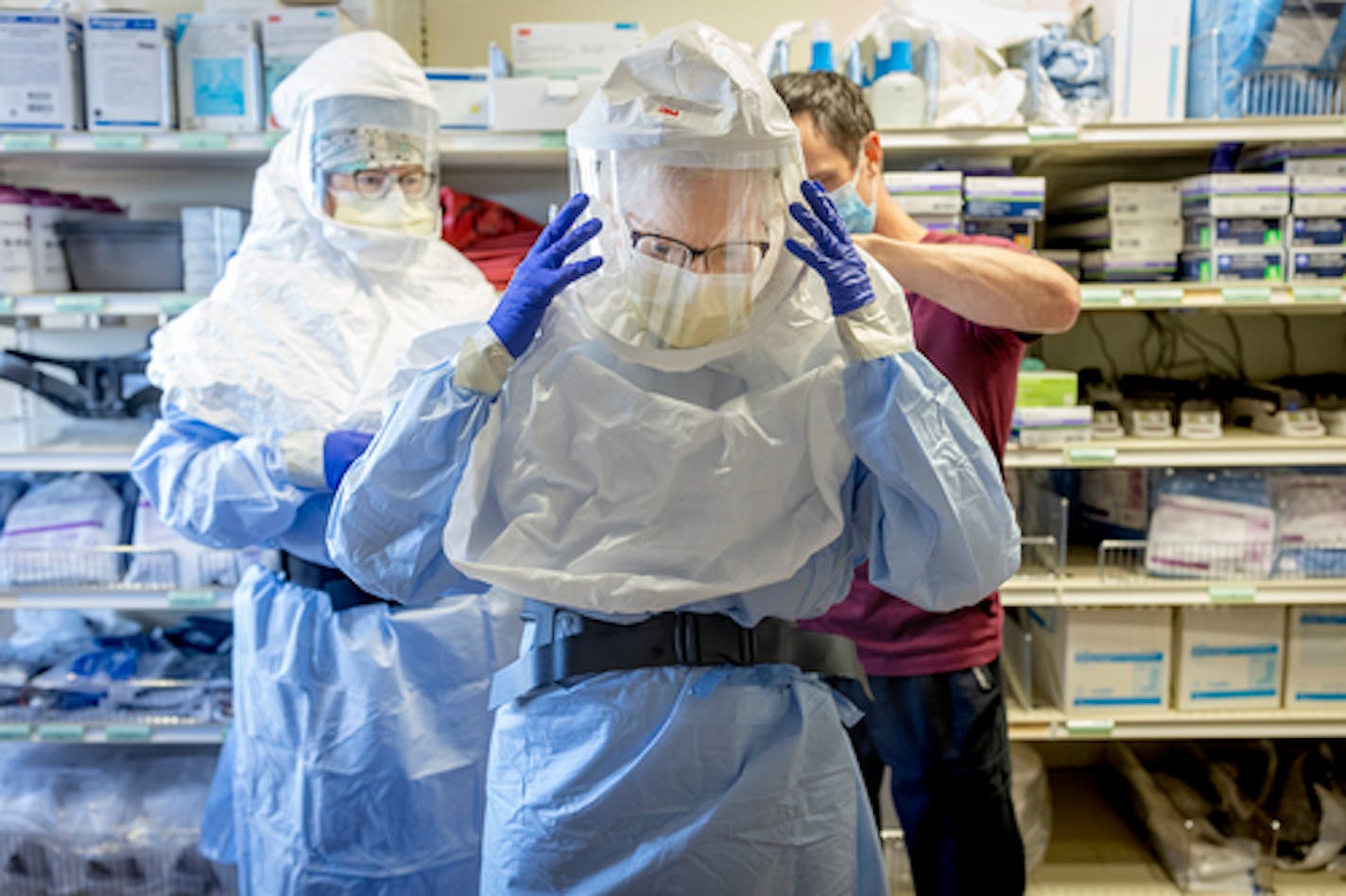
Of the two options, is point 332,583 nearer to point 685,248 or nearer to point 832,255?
point 685,248

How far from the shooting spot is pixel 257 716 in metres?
2.12

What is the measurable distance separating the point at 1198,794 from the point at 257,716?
2.57m

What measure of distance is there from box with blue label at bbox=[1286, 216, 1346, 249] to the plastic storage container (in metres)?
2.84

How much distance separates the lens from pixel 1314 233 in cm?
289

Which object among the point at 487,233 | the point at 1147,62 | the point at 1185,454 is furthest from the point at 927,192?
the point at 487,233

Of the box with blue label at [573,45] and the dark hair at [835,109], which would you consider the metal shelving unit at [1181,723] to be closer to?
the dark hair at [835,109]

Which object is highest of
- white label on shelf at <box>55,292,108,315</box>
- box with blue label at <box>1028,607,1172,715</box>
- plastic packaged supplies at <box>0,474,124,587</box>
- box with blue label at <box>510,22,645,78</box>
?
box with blue label at <box>510,22,645,78</box>

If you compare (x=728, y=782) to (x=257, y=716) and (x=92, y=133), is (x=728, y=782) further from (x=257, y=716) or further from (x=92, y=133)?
(x=92, y=133)

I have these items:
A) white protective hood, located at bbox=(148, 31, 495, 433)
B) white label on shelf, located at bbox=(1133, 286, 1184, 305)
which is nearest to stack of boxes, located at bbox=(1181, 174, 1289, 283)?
white label on shelf, located at bbox=(1133, 286, 1184, 305)

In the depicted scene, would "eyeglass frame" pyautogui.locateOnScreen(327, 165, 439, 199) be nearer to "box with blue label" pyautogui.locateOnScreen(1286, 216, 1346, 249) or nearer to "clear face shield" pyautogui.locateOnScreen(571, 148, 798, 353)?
"clear face shield" pyautogui.locateOnScreen(571, 148, 798, 353)

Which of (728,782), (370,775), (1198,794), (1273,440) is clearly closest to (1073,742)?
(1198,794)

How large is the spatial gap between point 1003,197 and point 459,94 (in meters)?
1.37

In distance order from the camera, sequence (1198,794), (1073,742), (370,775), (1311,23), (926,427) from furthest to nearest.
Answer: (1073,742), (1198,794), (1311,23), (370,775), (926,427)

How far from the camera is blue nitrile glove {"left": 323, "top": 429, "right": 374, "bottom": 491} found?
1.93 m
